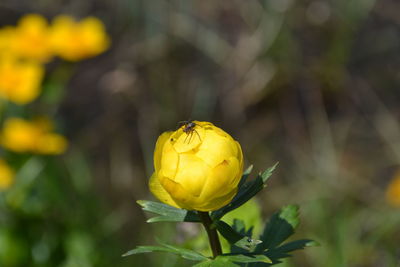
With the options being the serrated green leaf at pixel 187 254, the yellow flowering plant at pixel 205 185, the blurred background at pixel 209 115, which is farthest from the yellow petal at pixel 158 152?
the blurred background at pixel 209 115

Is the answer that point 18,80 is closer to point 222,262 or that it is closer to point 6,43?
point 6,43

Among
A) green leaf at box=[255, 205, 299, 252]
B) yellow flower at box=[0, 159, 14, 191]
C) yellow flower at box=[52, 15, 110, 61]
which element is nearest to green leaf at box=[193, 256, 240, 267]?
green leaf at box=[255, 205, 299, 252]

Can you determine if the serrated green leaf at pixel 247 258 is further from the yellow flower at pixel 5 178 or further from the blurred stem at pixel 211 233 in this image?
the yellow flower at pixel 5 178

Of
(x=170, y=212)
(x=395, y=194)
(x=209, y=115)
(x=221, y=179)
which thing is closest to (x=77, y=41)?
(x=209, y=115)

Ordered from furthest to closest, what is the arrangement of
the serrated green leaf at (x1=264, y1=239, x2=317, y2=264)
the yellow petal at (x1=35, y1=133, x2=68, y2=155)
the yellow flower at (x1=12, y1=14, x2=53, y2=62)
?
the yellow flower at (x1=12, y1=14, x2=53, y2=62) < the yellow petal at (x1=35, y1=133, x2=68, y2=155) < the serrated green leaf at (x1=264, y1=239, x2=317, y2=264)

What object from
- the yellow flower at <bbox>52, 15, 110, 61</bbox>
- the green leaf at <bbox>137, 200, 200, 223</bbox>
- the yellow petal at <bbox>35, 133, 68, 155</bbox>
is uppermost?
the green leaf at <bbox>137, 200, 200, 223</bbox>

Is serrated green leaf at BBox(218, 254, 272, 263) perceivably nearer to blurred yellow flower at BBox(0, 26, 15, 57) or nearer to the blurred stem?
the blurred stem
